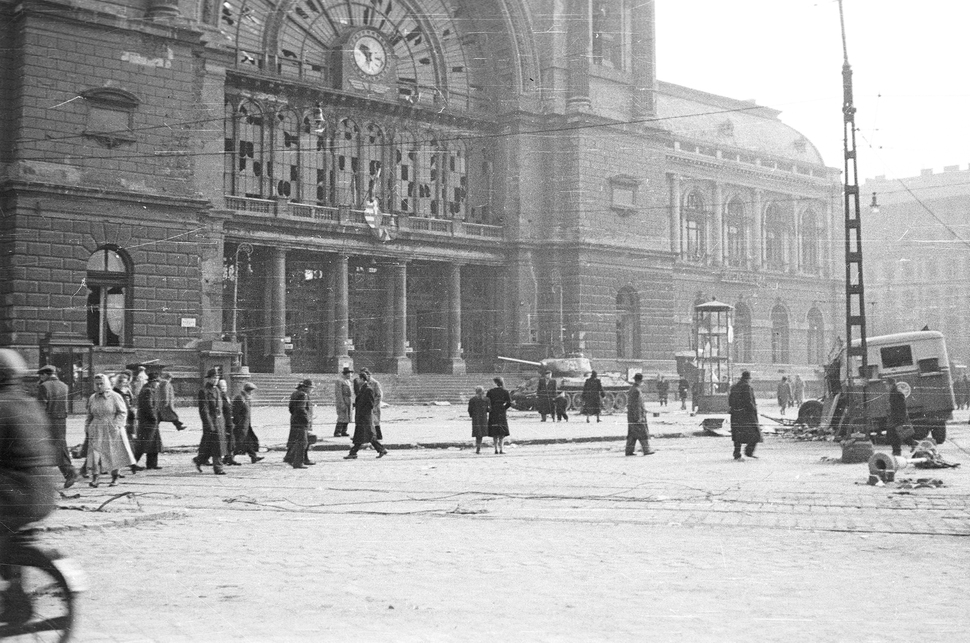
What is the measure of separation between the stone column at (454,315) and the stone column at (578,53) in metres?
9.15

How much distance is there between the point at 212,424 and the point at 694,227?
56.2 m

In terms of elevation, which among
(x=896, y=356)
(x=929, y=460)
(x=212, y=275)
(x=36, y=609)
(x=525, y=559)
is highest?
(x=212, y=275)

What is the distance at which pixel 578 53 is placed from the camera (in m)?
50.5

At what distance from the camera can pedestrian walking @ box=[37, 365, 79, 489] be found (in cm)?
1541

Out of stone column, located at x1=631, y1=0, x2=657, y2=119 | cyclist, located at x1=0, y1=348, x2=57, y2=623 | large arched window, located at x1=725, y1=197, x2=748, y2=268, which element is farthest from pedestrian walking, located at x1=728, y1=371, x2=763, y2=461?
large arched window, located at x1=725, y1=197, x2=748, y2=268

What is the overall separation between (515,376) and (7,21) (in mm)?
24151

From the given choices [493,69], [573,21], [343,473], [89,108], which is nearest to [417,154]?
[493,69]

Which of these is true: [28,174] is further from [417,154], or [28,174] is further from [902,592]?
[902,592]

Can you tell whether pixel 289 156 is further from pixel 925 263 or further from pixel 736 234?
pixel 925 263

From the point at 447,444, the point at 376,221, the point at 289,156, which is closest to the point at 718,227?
the point at 376,221

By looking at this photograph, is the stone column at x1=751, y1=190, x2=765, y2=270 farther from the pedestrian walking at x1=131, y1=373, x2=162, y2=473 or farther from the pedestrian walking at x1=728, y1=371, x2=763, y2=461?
the pedestrian walking at x1=131, y1=373, x2=162, y2=473

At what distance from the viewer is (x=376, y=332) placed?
4828cm

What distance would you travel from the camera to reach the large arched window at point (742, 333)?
70.8 m

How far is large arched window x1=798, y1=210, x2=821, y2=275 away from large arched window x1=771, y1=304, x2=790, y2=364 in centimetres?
482
